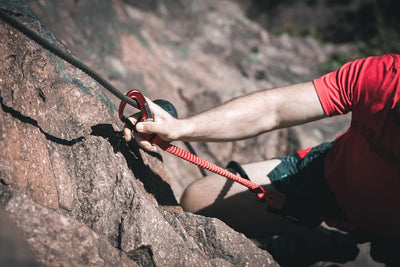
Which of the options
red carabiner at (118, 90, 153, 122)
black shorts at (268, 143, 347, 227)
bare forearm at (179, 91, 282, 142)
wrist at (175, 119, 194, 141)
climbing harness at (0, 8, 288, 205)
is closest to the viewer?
climbing harness at (0, 8, 288, 205)

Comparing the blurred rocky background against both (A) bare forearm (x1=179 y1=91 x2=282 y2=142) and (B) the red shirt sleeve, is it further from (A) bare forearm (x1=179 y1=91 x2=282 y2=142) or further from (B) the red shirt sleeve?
(B) the red shirt sleeve

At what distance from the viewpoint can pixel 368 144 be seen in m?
1.68

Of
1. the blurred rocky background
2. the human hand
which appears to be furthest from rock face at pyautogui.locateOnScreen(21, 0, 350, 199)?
the human hand

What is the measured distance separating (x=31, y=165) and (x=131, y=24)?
9.54 ft

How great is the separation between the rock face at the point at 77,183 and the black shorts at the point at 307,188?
0.64 metres

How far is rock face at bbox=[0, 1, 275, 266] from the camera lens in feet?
3.40

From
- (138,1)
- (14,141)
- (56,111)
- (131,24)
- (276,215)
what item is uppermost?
(138,1)

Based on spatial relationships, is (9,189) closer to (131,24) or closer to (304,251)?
(304,251)

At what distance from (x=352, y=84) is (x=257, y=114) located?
24.1 inches

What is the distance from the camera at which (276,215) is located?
2.19m

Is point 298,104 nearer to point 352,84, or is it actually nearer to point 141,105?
point 352,84

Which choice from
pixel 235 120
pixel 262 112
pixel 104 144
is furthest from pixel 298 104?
pixel 104 144

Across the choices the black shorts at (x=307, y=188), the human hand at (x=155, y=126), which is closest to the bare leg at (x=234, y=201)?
the black shorts at (x=307, y=188)

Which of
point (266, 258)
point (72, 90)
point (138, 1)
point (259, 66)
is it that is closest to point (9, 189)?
point (72, 90)
